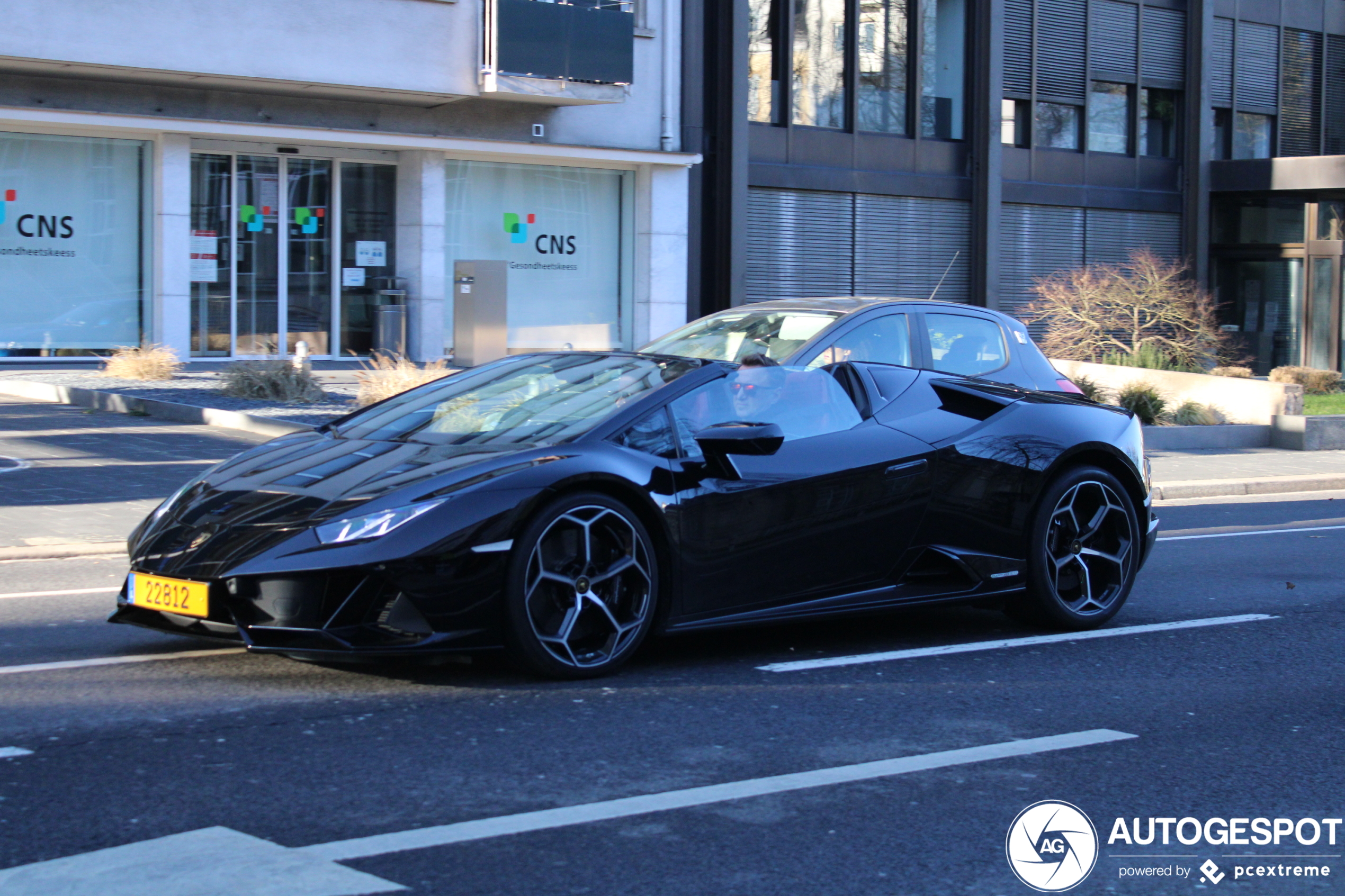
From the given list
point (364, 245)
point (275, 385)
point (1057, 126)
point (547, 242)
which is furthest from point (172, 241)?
point (1057, 126)

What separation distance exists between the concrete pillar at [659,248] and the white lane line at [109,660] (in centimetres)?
1885

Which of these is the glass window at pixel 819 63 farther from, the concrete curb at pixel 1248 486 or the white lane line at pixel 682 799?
the white lane line at pixel 682 799

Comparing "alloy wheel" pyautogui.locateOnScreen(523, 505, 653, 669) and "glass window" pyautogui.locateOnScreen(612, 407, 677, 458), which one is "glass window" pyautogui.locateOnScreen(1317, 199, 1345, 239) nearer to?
"glass window" pyautogui.locateOnScreen(612, 407, 677, 458)

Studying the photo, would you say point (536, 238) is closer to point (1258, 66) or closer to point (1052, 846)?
point (1258, 66)

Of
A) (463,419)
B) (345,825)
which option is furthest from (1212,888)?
(463,419)

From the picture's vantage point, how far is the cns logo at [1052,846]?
391cm

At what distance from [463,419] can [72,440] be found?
8284 millimetres

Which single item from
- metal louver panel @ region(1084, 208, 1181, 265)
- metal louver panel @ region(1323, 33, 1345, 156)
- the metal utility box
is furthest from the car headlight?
metal louver panel @ region(1323, 33, 1345, 156)

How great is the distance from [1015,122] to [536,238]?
11235 mm

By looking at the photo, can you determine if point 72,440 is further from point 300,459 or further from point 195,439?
point 300,459

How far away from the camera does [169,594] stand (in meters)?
5.46

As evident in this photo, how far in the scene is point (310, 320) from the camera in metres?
22.4

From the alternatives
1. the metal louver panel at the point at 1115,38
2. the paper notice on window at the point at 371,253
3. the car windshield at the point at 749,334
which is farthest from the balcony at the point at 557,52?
the metal louver panel at the point at 1115,38

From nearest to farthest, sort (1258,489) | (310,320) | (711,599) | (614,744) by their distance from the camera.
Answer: (614,744) → (711,599) → (1258,489) → (310,320)
